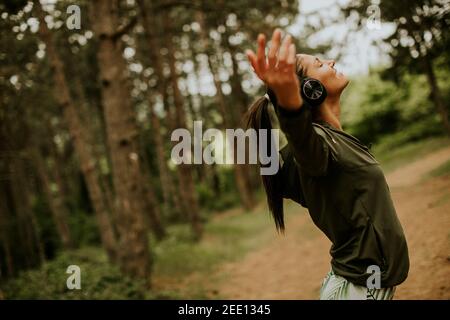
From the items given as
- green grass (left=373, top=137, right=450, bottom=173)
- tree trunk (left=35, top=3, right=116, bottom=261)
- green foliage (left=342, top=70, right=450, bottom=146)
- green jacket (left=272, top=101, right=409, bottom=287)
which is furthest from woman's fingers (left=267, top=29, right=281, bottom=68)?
green foliage (left=342, top=70, right=450, bottom=146)

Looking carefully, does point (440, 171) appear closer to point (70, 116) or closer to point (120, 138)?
point (120, 138)

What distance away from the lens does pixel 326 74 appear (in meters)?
2.19

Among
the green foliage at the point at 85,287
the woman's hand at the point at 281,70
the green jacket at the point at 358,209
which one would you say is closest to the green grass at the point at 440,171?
the green foliage at the point at 85,287

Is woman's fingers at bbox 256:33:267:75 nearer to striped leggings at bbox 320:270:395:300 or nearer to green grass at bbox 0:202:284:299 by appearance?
striped leggings at bbox 320:270:395:300

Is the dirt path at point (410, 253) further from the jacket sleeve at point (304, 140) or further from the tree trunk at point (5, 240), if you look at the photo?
the tree trunk at point (5, 240)

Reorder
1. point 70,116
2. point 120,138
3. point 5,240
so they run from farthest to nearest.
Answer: point 70,116 → point 5,240 → point 120,138

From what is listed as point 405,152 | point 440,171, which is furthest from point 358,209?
point 405,152

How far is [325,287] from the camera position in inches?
89.5

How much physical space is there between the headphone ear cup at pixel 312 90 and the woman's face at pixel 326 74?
0.34 ft

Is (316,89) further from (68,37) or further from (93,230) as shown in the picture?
(93,230)

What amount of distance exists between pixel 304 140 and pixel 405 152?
67.4 feet
